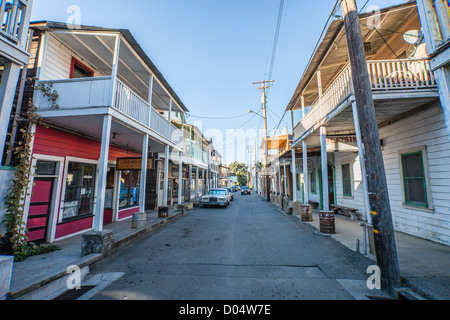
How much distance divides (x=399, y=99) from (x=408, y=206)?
3.71 m

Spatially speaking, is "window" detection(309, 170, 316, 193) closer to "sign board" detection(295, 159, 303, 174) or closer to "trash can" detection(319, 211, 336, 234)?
"sign board" detection(295, 159, 303, 174)

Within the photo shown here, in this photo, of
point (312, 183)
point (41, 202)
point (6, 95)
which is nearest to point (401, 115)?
point (312, 183)

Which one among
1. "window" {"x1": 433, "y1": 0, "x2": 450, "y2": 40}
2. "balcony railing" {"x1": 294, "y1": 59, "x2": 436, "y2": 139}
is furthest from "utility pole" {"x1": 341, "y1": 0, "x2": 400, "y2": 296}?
"balcony railing" {"x1": 294, "y1": 59, "x2": 436, "y2": 139}

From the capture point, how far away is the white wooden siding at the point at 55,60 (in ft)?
19.9

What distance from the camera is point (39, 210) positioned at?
582 centimetres

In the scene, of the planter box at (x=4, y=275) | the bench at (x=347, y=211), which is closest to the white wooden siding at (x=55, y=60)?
the planter box at (x=4, y=275)

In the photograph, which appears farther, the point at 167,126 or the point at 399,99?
the point at 167,126

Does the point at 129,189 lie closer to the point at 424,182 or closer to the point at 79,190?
the point at 79,190

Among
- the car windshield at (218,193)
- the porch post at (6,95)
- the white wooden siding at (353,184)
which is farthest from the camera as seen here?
the car windshield at (218,193)

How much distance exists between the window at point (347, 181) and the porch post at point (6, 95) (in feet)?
41.3

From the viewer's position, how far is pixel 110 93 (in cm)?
572

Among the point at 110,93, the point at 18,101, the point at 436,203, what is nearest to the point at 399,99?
the point at 436,203

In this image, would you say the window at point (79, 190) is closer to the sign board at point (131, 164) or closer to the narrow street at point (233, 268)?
the sign board at point (131, 164)
